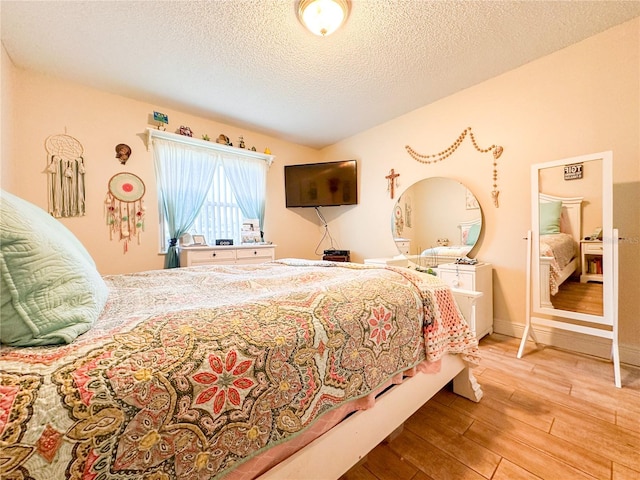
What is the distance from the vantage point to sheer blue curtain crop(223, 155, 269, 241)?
3283 mm

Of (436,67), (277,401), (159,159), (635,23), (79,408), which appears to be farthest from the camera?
(159,159)

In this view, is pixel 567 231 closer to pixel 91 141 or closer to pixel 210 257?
pixel 210 257

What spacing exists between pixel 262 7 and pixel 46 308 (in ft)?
6.39

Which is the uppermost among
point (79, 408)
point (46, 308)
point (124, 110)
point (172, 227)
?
point (124, 110)

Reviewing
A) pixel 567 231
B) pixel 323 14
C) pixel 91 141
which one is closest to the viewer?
pixel 323 14

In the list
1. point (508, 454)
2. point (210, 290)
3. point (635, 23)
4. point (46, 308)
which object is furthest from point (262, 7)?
point (508, 454)

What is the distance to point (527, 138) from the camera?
2246 millimetres

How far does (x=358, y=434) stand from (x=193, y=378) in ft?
2.21

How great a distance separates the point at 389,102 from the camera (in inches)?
110

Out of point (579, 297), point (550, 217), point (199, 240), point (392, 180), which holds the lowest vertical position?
point (579, 297)

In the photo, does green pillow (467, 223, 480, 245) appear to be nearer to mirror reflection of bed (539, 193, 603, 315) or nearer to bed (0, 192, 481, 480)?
mirror reflection of bed (539, 193, 603, 315)

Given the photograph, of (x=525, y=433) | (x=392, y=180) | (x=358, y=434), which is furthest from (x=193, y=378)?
(x=392, y=180)

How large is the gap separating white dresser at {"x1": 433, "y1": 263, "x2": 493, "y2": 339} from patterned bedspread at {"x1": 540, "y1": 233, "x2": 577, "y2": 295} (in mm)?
457

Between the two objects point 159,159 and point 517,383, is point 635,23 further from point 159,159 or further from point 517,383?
point 159,159
